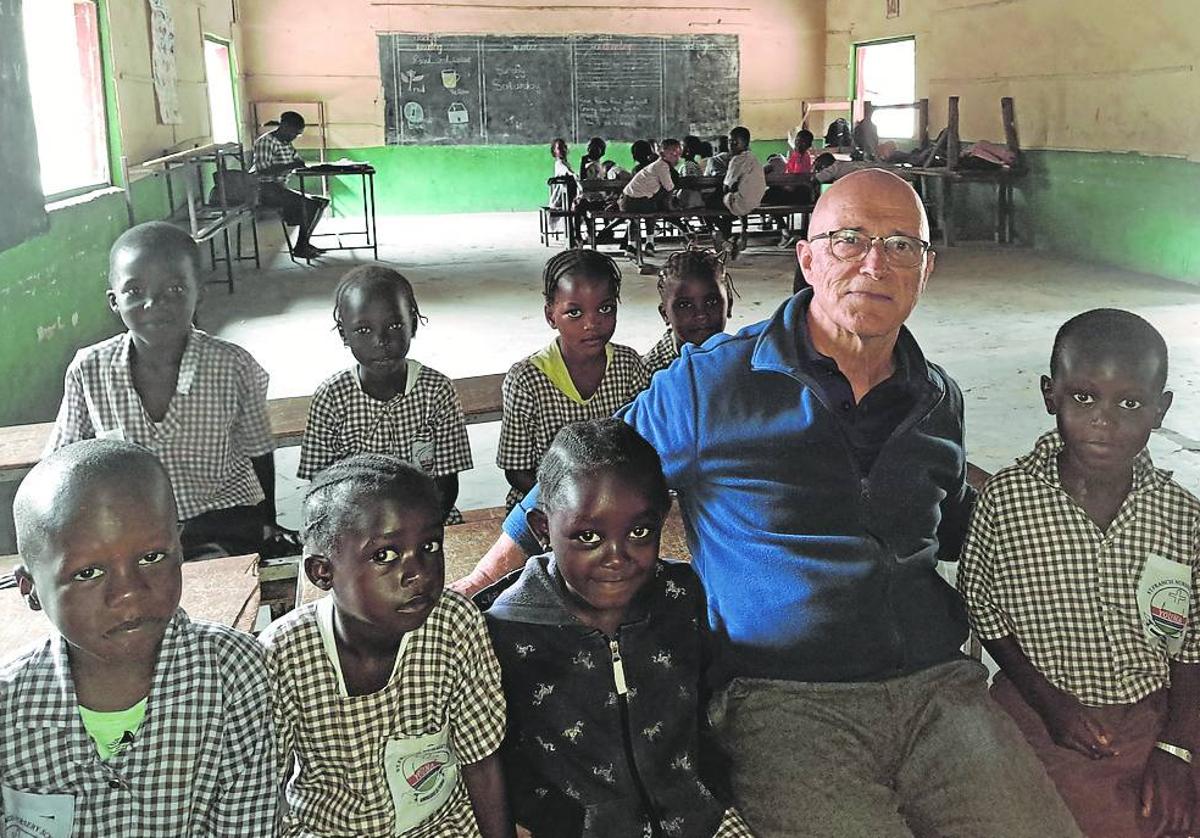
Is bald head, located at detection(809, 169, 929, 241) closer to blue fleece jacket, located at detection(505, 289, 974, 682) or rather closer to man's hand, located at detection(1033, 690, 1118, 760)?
blue fleece jacket, located at detection(505, 289, 974, 682)

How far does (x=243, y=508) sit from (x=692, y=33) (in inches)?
516

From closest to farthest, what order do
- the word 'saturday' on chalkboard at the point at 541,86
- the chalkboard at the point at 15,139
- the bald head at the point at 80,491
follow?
1. the bald head at the point at 80,491
2. the chalkboard at the point at 15,139
3. the word 'saturday' on chalkboard at the point at 541,86

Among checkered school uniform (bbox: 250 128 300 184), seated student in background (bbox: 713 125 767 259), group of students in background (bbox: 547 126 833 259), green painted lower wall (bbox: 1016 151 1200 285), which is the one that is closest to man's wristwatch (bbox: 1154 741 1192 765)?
group of students in background (bbox: 547 126 833 259)

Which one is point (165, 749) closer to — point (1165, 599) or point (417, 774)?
point (417, 774)

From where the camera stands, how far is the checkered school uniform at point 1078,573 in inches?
64.5

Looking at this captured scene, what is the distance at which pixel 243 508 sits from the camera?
244 cm

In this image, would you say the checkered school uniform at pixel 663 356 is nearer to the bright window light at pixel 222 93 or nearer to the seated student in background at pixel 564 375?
the seated student in background at pixel 564 375


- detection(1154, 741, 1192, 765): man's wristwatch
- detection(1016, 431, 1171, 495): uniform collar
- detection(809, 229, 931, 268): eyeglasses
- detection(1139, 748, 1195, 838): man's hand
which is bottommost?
detection(1139, 748, 1195, 838): man's hand

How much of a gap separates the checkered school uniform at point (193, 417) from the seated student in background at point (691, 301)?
102 cm

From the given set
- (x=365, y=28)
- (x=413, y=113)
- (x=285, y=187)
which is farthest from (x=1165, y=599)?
(x=365, y=28)

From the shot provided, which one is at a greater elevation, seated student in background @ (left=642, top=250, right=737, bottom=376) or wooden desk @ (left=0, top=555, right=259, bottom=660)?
seated student in background @ (left=642, top=250, right=737, bottom=376)

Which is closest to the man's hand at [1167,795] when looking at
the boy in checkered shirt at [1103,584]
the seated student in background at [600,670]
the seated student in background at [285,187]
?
the boy in checkered shirt at [1103,584]

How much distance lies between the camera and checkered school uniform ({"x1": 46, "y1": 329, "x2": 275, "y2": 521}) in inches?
89.0

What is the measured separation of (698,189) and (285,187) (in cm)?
399
